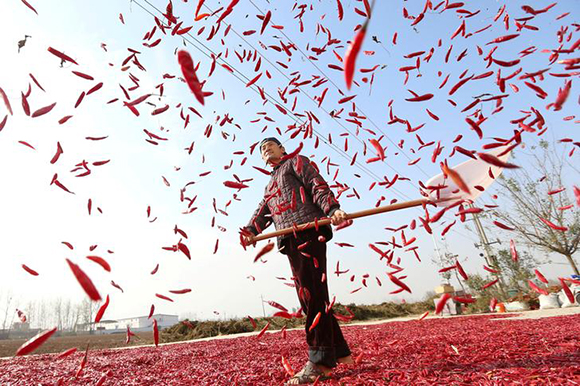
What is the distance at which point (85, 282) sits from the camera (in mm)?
1817

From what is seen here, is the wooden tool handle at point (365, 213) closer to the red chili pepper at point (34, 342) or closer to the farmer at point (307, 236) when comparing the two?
the farmer at point (307, 236)

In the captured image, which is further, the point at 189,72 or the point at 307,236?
the point at 307,236

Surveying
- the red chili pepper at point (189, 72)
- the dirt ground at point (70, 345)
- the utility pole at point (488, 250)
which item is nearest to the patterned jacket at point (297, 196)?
the red chili pepper at point (189, 72)

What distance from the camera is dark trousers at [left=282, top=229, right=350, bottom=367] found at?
9.75 ft

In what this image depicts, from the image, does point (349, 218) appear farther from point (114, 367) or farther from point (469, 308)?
point (469, 308)

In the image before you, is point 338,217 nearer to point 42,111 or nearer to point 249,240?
point 249,240

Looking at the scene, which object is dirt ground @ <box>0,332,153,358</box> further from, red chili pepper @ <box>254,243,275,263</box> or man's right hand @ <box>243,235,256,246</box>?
red chili pepper @ <box>254,243,275,263</box>

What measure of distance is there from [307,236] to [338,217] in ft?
1.36

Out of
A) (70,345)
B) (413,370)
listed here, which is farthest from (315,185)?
(70,345)

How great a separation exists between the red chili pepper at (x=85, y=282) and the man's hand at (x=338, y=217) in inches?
81.6

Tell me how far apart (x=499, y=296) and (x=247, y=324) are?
17.5 metres

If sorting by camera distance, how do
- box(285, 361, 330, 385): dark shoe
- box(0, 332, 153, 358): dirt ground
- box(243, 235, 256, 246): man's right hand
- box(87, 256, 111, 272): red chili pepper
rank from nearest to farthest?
box(87, 256, 111, 272): red chili pepper, box(285, 361, 330, 385): dark shoe, box(243, 235, 256, 246): man's right hand, box(0, 332, 153, 358): dirt ground

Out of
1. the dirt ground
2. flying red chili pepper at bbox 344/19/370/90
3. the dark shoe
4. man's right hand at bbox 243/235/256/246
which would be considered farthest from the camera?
the dirt ground

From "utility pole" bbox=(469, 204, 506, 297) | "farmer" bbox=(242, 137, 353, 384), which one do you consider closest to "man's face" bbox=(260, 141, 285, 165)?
"farmer" bbox=(242, 137, 353, 384)
